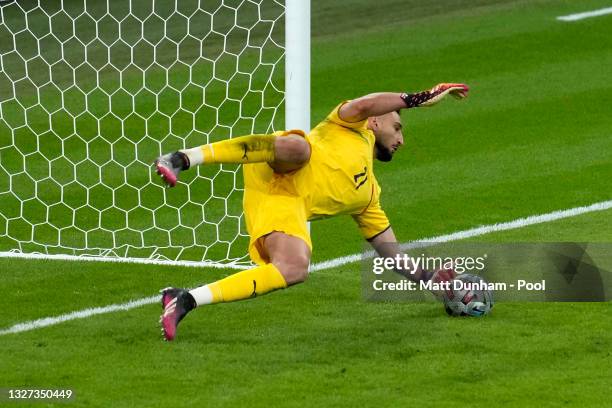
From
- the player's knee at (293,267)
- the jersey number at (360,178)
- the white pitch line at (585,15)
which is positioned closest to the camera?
the player's knee at (293,267)

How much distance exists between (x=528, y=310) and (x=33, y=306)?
2.53m

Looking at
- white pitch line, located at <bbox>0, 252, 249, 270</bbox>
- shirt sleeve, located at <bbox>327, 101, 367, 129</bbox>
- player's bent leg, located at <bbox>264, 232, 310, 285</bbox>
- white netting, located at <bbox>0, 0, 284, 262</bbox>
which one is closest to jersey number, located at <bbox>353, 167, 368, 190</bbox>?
shirt sleeve, located at <bbox>327, 101, 367, 129</bbox>

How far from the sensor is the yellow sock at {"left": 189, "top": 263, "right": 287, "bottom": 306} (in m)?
7.12

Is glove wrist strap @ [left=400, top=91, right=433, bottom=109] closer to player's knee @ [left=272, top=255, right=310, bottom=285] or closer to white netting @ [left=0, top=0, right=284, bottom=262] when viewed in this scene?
player's knee @ [left=272, top=255, right=310, bottom=285]

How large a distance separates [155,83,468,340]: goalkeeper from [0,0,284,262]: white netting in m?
1.65

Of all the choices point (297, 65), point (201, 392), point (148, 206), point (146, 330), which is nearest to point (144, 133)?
point (148, 206)

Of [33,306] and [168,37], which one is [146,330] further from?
[168,37]

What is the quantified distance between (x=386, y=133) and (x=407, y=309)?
0.91 m

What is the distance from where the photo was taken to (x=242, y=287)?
715 cm

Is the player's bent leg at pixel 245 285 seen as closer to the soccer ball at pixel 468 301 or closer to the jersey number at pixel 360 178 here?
the jersey number at pixel 360 178

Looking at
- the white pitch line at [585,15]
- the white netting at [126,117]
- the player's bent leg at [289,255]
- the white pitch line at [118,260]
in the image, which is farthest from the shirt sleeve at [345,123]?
the white pitch line at [585,15]

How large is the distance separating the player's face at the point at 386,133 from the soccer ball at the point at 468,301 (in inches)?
29.6

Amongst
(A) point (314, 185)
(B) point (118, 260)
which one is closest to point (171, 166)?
(A) point (314, 185)

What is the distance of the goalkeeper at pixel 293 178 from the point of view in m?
7.14
